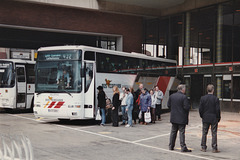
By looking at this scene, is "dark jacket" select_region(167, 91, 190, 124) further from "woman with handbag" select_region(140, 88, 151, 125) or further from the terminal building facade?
the terminal building facade

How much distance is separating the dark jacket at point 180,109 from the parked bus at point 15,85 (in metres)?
13.3

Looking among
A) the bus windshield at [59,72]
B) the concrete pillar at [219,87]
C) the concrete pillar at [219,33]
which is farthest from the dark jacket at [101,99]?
the concrete pillar at [219,33]

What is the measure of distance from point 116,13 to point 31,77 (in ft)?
32.6

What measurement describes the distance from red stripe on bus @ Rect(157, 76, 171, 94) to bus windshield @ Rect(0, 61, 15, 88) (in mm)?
8835

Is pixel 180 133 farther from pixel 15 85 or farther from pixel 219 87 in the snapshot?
pixel 219 87

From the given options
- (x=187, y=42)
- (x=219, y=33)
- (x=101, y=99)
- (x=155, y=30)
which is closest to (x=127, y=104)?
(x=101, y=99)

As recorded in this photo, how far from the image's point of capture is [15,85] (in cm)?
2067

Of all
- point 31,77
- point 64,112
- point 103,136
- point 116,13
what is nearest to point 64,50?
point 64,112

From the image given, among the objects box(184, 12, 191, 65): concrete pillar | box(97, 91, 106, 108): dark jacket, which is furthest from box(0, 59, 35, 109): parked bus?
box(184, 12, 191, 65): concrete pillar

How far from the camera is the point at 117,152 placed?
29.9 feet

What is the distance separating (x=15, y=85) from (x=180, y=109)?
13598 millimetres

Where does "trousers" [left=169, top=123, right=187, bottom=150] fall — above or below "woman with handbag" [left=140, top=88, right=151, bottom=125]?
below

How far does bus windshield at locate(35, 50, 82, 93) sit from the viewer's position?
15055mm

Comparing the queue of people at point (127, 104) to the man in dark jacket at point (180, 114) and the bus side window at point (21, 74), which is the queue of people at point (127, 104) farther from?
the bus side window at point (21, 74)
